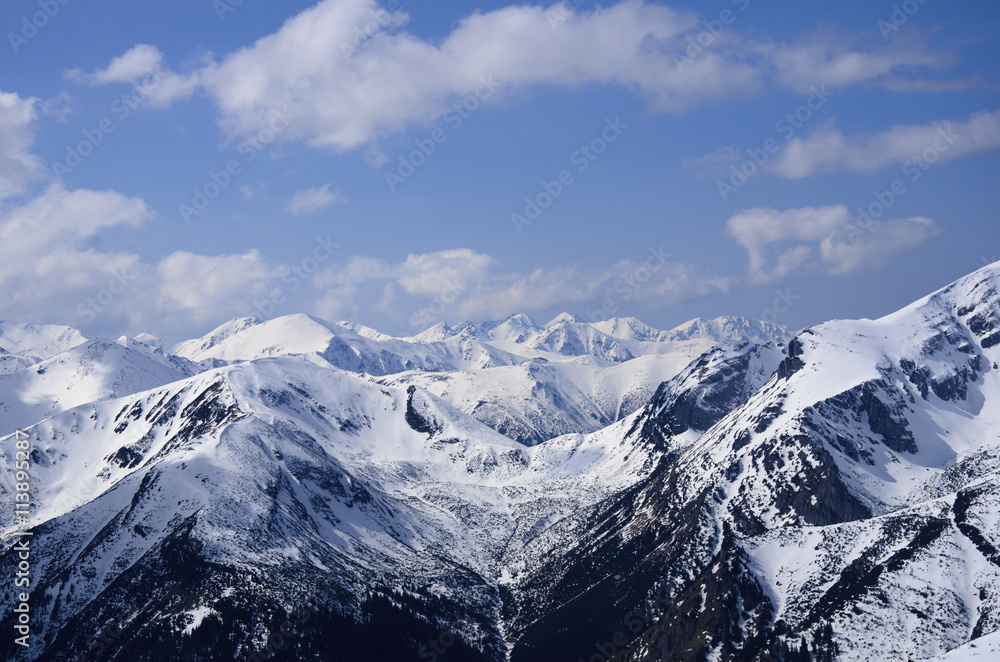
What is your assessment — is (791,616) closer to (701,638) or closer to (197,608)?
(701,638)

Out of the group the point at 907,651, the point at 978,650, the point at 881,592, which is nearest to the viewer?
the point at 978,650

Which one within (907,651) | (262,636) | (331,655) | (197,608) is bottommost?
(907,651)

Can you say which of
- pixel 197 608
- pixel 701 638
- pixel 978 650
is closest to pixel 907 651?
pixel 978 650

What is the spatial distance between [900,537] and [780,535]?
2875 centimetres

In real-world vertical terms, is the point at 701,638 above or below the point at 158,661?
below

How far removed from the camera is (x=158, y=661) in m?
185

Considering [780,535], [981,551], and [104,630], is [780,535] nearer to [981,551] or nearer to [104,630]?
[981,551]

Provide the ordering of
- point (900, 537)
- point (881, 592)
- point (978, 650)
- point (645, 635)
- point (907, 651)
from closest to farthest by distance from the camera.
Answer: point (978, 650) → point (907, 651) → point (881, 592) → point (900, 537) → point (645, 635)

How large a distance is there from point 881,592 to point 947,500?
1470 inches

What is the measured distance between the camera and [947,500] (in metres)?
182

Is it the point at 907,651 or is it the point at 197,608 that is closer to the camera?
the point at 907,651

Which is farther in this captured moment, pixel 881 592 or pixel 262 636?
pixel 262 636

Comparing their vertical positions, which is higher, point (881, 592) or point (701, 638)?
point (701, 638)

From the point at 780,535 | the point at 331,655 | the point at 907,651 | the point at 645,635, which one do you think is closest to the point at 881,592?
the point at 907,651
